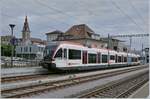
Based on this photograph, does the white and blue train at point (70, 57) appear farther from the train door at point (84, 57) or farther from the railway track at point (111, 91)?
the railway track at point (111, 91)

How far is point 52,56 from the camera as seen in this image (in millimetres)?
26516

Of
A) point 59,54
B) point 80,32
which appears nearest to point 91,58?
point 59,54

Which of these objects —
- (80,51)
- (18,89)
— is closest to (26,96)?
(18,89)

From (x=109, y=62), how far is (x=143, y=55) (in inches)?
2334

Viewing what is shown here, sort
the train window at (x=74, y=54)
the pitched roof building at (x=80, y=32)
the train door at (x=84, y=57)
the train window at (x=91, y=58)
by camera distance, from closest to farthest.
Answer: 1. the train window at (x=74, y=54)
2. the train door at (x=84, y=57)
3. the train window at (x=91, y=58)
4. the pitched roof building at (x=80, y=32)

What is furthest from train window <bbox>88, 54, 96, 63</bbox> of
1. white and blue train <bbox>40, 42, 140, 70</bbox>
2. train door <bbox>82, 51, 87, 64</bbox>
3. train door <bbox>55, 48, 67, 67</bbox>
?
train door <bbox>55, 48, 67, 67</bbox>

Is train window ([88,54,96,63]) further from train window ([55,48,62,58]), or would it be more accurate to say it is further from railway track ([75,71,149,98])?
railway track ([75,71,149,98])

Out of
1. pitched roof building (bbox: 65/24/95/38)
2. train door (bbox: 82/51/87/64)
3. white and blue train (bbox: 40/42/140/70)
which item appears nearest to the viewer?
white and blue train (bbox: 40/42/140/70)

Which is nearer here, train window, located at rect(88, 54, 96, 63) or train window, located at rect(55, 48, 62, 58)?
train window, located at rect(55, 48, 62, 58)

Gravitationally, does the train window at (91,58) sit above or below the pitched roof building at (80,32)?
below

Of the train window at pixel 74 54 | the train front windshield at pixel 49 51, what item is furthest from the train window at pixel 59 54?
the train window at pixel 74 54

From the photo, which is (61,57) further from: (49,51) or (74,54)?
(74,54)

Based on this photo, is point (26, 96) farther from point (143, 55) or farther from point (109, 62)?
point (143, 55)

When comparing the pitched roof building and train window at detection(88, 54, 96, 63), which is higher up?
the pitched roof building
